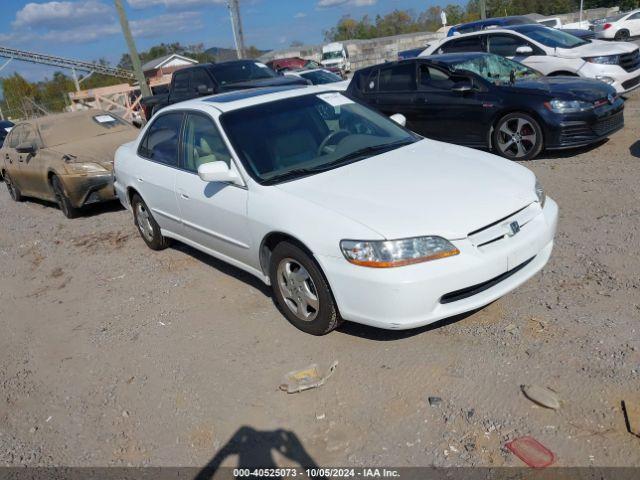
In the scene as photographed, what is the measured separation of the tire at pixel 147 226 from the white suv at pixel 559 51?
25.4ft

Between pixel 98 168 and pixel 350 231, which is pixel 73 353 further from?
pixel 98 168

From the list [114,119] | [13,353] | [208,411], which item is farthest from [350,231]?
[114,119]

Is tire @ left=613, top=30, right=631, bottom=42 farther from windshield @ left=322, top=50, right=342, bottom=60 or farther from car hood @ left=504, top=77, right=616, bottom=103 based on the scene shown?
car hood @ left=504, top=77, right=616, bottom=103

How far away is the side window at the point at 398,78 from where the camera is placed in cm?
861

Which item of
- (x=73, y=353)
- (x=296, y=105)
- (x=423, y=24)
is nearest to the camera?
(x=73, y=353)

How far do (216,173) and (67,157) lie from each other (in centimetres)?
509

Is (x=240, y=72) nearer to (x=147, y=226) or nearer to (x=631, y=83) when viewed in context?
(x=147, y=226)

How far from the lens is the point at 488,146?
7.92 metres

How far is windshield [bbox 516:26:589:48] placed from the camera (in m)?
10.6

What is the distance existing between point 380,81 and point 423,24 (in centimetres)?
8954

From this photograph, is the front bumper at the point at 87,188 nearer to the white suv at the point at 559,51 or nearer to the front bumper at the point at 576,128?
the front bumper at the point at 576,128

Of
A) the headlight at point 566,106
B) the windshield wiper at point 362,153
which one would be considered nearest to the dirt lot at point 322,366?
the windshield wiper at point 362,153

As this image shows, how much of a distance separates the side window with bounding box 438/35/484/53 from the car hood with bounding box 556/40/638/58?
1528 millimetres

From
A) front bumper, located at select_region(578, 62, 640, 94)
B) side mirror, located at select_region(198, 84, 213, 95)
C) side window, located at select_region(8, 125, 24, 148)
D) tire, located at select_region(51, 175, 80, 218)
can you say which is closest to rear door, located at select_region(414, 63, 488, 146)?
front bumper, located at select_region(578, 62, 640, 94)
